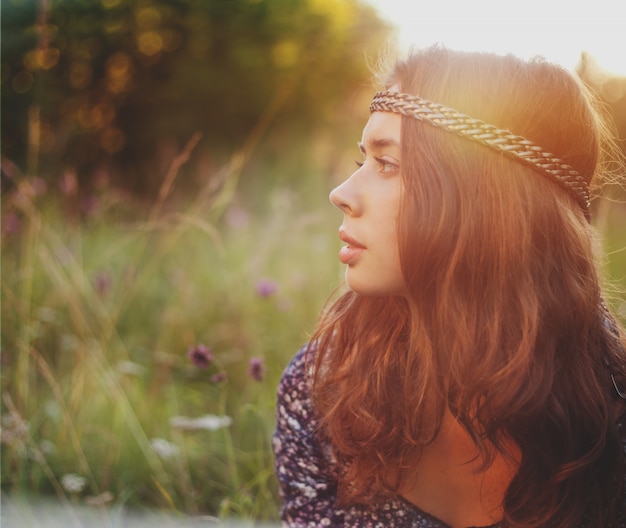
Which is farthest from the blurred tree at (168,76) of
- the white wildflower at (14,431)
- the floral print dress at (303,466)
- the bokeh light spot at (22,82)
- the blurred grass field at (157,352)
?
the floral print dress at (303,466)

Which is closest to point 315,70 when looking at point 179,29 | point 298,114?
point 298,114

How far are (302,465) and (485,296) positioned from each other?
Result: 2.13 feet

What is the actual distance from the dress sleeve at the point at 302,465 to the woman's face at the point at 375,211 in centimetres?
38

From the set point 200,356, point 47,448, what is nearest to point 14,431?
point 47,448

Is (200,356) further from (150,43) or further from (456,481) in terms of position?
(150,43)

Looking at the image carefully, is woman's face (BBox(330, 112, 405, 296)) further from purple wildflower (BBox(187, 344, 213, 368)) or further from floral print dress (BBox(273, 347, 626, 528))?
purple wildflower (BBox(187, 344, 213, 368))

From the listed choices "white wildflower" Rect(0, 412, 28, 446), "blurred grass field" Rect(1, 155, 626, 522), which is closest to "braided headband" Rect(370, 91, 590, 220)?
"blurred grass field" Rect(1, 155, 626, 522)

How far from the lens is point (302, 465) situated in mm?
1755

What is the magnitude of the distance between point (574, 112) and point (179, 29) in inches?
235

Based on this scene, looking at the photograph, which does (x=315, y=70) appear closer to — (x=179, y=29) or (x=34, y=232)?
(x=179, y=29)

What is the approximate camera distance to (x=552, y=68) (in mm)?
1479

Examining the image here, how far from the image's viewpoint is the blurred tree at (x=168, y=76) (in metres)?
6.24

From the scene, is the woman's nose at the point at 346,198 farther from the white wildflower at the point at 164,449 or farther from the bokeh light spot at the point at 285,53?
the bokeh light spot at the point at 285,53

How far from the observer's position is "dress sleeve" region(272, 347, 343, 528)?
5.71 feet
